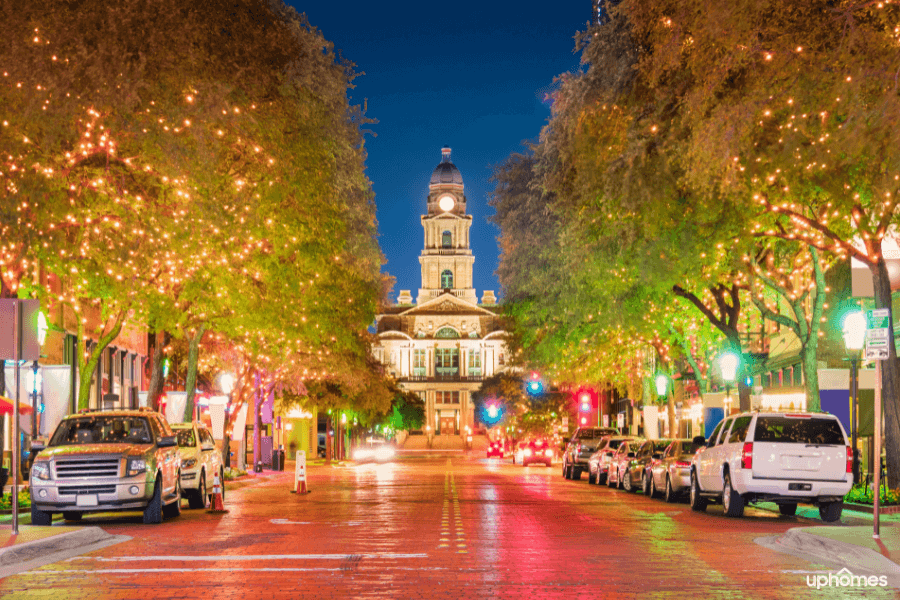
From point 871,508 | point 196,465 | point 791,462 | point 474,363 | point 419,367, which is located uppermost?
point 474,363

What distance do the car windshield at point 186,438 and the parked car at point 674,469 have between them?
35.4ft

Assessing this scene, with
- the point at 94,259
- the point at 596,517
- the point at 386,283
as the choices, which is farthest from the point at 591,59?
the point at 386,283

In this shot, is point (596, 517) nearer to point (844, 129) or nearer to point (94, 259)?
point (844, 129)

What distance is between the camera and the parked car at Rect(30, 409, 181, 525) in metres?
19.6

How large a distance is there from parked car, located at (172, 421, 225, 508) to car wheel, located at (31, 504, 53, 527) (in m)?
4.62

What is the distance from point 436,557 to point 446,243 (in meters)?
166

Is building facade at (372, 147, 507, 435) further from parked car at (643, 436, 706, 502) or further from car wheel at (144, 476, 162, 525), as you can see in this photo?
car wheel at (144, 476, 162, 525)

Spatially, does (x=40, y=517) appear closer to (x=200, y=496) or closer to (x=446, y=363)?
(x=200, y=496)

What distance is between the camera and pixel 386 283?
2589 inches

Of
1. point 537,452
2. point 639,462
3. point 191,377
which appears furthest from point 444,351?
point 639,462

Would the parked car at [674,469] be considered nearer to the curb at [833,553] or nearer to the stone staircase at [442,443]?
the curb at [833,553]

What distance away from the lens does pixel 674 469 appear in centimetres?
2730

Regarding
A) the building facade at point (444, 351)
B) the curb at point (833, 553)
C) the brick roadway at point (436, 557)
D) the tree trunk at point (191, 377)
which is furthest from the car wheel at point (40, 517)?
the building facade at point (444, 351)

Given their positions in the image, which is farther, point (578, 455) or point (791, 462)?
point (578, 455)
